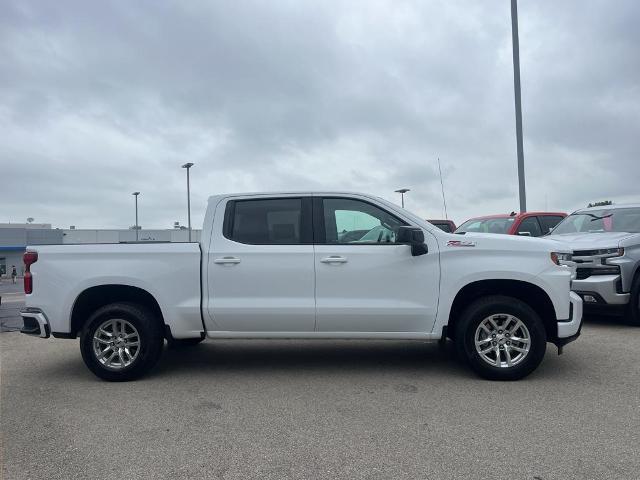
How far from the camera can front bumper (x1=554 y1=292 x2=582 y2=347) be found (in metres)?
5.09

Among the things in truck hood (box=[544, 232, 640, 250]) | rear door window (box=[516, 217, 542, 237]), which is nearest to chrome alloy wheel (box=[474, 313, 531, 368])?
truck hood (box=[544, 232, 640, 250])

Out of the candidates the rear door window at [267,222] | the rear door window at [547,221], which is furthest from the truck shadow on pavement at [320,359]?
the rear door window at [547,221]

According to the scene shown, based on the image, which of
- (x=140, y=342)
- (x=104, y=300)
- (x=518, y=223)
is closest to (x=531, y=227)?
(x=518, y=223)

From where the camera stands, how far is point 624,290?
25.5 feet

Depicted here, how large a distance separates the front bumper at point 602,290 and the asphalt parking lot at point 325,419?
65.4 inches

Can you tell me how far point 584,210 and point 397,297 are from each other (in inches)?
246

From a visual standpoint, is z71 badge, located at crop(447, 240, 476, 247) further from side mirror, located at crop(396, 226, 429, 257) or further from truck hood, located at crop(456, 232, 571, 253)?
side mirror, located at crop(396, 226, 429, 257)

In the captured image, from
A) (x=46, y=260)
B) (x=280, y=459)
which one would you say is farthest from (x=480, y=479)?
(x=46, y=260)

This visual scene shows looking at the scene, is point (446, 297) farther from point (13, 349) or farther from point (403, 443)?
point (13, 349)

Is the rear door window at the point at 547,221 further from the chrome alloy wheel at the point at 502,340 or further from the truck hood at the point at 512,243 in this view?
the chrome alloy wheel at the point at 502,340

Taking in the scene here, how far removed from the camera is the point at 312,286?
5250 mm

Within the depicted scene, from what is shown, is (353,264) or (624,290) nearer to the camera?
(353,264)

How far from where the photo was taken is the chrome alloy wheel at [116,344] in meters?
5.34

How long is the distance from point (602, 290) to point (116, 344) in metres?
6.75
